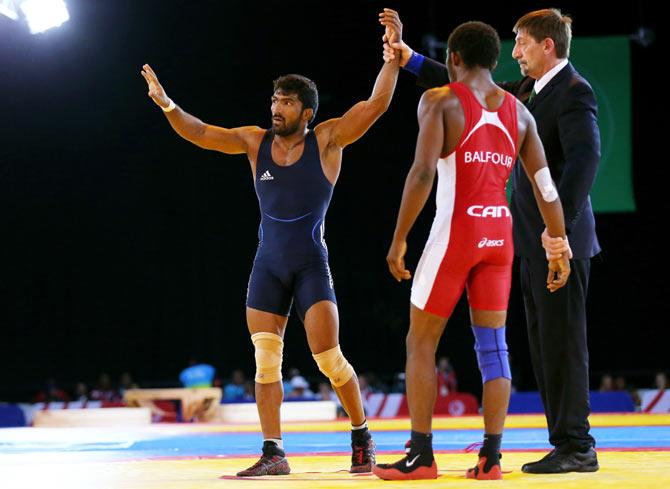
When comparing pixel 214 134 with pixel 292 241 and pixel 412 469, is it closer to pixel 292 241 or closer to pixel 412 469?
pixel 292 241

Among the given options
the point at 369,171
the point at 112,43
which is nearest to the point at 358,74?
the point at 369,171

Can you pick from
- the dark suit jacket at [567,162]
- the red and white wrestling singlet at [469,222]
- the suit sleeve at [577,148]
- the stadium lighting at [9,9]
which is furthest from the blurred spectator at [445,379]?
the red and white wrestling singlet at [469,222]

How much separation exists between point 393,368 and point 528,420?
8656 mm

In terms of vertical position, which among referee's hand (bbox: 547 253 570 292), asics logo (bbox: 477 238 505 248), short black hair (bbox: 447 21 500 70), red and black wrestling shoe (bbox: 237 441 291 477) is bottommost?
red and black wrestling shoe (bbox: 237 441 291 477)

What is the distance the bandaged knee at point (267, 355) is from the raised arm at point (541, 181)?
50.5 inches

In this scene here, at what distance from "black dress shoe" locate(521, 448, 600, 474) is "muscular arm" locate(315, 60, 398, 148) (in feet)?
5.39

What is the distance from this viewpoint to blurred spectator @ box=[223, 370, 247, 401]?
15.1 metres

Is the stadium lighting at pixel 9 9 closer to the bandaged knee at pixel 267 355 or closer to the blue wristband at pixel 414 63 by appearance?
the blue wristband at pixel 414 63

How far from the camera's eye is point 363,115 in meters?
4.68

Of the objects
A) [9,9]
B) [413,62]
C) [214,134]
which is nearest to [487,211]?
[413,62]

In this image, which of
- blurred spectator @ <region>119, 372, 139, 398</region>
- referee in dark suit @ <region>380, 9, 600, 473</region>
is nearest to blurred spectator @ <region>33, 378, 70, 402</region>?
blurred spectator @ <region>119, 372, 139, 398</region>

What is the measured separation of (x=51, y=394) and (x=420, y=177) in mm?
13902

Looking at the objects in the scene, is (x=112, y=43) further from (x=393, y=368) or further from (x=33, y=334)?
(x=393, y=368)

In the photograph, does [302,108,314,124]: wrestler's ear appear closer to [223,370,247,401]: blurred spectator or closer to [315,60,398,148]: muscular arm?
[315,60,398,148]: muscular arm
